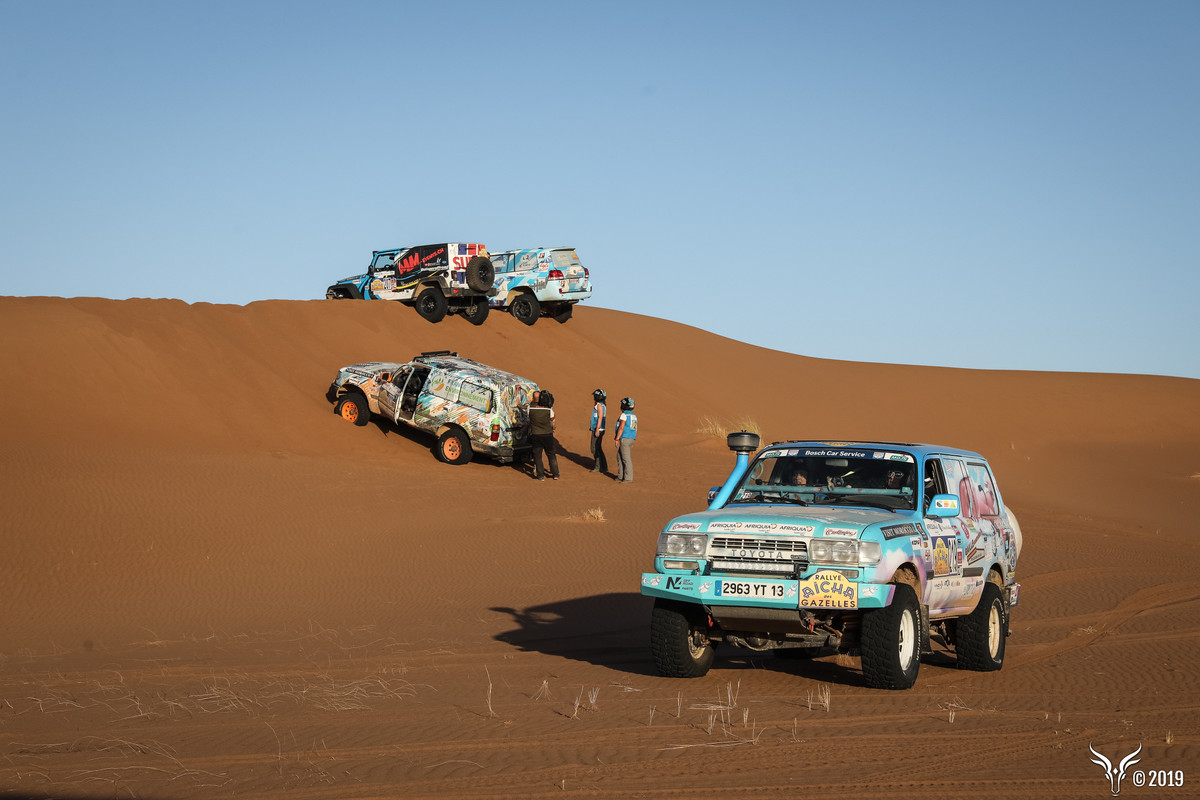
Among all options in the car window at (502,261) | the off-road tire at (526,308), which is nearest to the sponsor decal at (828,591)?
the car window at (502,261)

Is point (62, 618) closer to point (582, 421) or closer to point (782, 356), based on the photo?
point (582, 421)

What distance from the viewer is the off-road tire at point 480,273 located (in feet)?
103

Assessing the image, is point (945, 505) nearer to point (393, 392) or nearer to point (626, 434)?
point (626, 434)

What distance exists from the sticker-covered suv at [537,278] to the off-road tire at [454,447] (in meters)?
10.9

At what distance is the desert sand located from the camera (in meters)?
6.26

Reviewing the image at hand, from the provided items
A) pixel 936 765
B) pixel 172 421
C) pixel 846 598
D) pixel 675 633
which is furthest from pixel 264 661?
pixel 172 421

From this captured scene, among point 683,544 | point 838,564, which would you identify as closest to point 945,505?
point 838,564

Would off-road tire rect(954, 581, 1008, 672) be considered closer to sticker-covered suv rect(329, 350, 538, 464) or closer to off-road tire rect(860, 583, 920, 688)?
off-road tire rect(860, 583, 920, 688)

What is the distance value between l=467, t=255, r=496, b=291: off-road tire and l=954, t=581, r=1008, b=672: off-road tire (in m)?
23.2

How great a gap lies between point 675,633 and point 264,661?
12.7 feet

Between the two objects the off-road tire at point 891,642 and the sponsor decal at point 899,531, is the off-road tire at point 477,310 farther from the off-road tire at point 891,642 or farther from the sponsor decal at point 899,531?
the off-road tire at point 891,642

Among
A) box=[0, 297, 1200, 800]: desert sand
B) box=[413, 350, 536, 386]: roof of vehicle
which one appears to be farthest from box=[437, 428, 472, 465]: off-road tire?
box=[413, 350, 536, 386]: roof of vehicle

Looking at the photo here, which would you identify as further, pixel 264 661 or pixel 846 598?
pixel 264 661

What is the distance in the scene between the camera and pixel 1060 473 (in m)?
35.8
